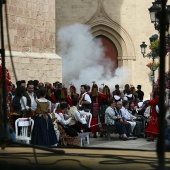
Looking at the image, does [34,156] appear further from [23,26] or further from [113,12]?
[113,12]

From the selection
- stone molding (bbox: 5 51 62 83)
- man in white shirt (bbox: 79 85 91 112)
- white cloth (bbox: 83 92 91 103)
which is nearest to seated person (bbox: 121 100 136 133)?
man in white shirt (bbox: 79 85 91 112)

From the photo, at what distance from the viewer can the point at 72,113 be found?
39.4ft

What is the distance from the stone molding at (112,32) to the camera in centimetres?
2970

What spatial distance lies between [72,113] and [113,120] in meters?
2.39

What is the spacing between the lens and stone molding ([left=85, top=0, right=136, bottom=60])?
2970cm

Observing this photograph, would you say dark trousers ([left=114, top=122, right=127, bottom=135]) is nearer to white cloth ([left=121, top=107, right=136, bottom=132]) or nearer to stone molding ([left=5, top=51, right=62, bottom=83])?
white cloth ([left=121, top=107, right=136, bottom=132])

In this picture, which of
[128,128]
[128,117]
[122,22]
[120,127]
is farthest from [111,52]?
[120,127]

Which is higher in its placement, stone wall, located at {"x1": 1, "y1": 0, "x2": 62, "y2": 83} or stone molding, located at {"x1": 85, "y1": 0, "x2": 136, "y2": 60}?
stone molding, located at {"x1": 85, "y1": 0, "x2": 136, "y2": 60}

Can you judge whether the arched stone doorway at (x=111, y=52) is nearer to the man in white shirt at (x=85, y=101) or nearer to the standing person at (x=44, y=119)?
the man in white shirt at (x=85, y=101)

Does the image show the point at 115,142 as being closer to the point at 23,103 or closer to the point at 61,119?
the point at 61,119

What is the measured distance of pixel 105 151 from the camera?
225cm

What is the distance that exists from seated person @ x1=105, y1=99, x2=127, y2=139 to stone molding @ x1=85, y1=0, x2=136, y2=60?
50.5 ft

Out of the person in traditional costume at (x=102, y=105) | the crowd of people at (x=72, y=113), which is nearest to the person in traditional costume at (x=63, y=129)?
the crowd of people at (x=72, y=113)

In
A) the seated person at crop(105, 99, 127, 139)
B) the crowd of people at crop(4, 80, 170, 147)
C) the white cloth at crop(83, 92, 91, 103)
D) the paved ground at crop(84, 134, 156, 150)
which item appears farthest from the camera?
the white cloth at crop(83, 92, 91, 103)
